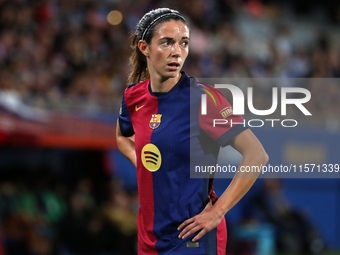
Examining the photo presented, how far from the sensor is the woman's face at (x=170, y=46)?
2.83m

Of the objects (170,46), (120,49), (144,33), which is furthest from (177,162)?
(120,49)

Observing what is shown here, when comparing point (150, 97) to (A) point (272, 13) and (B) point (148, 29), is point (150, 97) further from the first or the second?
(A) point (272, 13)

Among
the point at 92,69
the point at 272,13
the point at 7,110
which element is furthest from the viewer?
the point at 272,13

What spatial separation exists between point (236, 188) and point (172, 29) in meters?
0.93

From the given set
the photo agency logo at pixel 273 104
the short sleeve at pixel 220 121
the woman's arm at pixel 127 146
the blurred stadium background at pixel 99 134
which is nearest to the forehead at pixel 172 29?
the short sleeve at pixel 220 121

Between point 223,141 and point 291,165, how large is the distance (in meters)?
7.81

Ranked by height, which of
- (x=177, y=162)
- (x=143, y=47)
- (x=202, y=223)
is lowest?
(x=202, y=223)

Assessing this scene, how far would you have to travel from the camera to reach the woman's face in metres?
2.83

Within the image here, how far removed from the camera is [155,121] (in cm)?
290

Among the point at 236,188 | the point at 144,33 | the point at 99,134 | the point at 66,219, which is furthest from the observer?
the point at 99,134

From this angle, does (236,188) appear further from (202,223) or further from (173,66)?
(173,66)

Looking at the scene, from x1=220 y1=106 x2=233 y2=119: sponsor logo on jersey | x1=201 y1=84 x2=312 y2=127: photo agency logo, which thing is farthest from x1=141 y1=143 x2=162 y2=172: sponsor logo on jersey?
x1=201 y1=84 x2=312 y2=127: photo agency logo

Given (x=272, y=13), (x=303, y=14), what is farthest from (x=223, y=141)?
(x=303, y=14)

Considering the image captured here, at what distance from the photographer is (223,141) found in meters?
2.68
